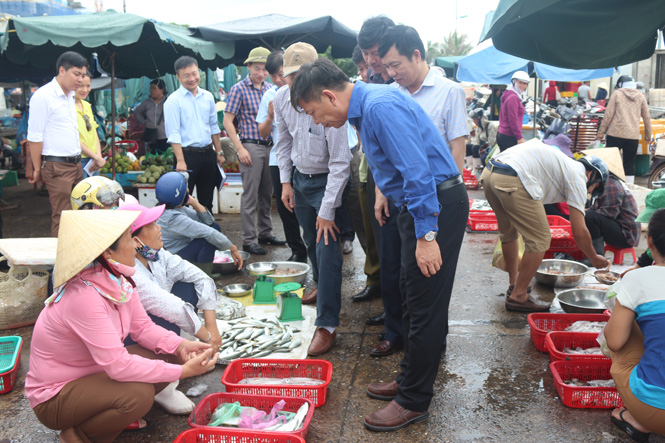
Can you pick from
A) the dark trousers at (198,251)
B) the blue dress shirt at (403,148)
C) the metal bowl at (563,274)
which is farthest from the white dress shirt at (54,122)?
the metal bowl at (563,274)

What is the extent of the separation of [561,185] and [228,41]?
6.41 m

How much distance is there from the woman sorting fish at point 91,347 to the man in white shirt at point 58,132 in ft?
11.7

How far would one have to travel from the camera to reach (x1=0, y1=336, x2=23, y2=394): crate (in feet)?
11.2

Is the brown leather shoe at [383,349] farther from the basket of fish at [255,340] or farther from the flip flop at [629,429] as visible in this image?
the flip flop at [629,429]

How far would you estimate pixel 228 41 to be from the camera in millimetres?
9086

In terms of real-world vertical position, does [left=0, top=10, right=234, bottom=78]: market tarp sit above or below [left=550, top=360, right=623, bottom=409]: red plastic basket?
above

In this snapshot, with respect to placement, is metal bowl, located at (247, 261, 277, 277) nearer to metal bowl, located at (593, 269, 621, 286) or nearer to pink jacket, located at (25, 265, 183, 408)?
pink jacket, located at (25, 265, 183, 408)

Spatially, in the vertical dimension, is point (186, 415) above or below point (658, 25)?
below

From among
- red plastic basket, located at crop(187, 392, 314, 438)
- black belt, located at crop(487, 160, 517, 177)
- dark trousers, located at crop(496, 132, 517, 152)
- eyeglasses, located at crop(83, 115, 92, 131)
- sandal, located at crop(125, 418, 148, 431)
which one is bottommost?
sandal, located at crop(125, 418, 148, 431)

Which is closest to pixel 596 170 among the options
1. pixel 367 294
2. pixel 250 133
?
pixel 367 294

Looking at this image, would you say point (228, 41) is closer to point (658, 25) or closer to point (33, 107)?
point (33, 107)

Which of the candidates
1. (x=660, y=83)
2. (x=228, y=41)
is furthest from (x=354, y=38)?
(x=660, y=83)

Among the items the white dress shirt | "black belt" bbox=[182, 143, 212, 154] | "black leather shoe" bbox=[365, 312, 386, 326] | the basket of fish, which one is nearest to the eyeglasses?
the white dress shirt

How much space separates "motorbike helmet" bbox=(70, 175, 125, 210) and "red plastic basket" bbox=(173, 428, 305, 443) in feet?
6.68
